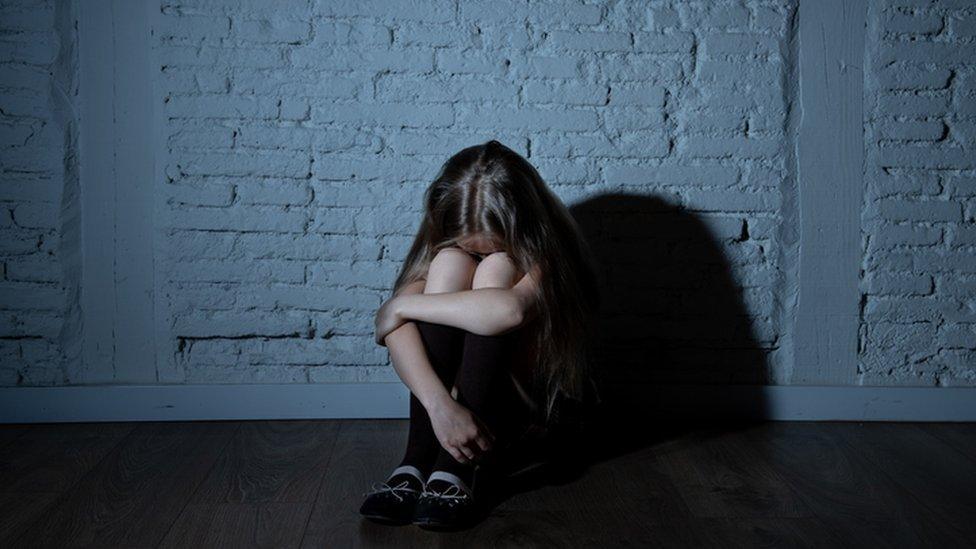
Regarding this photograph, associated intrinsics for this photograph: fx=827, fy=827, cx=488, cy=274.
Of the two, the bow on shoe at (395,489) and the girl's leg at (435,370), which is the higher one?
the girl's leg at (435,370)

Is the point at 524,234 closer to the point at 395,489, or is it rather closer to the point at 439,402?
Result: the point at 439,402

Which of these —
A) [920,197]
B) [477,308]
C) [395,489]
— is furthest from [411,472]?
[920,197]

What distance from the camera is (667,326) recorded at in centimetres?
251

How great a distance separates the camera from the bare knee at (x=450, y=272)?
196cm

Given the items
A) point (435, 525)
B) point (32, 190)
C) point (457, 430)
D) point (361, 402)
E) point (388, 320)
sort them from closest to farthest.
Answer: point (435, 525)
point (457, 430)
point (388, 320)
point (32, 190)
point (361, 402)

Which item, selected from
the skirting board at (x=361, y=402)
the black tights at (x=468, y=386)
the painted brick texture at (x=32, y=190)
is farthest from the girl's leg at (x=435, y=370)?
the painted brick texture at (x=32, y=190)

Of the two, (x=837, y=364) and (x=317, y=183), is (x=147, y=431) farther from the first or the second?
(x=837, y=364)

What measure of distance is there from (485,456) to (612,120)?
3.52 ft

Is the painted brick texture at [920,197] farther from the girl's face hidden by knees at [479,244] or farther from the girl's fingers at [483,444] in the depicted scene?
the girl's fingers at [483,444]

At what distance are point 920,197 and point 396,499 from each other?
5.85 ft

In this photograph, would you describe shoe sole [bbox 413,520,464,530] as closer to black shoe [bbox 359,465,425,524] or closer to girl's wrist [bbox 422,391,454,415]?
black shoe [bbox 359,465,425,524]

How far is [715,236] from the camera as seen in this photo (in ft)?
8.11

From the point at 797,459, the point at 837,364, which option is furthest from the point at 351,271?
the point at 837,364

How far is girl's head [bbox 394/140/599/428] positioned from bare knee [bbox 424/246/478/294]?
39 mm
